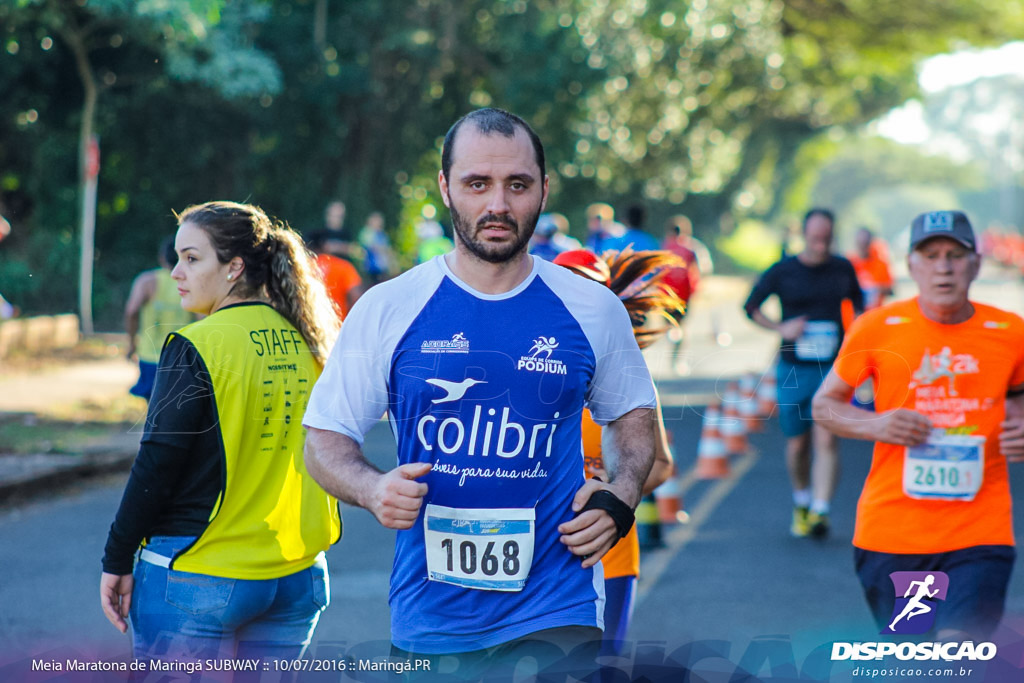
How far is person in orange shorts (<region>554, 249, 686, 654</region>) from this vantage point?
3861mm

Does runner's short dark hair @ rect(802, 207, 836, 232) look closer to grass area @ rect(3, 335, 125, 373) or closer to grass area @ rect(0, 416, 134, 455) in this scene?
grass area @ rect(0, 416, 134, 455)

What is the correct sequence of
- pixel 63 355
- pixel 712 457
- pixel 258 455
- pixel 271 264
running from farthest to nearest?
pixel 63 355 → pixel 712 457 → pixel 271 264 → pixel 258 455

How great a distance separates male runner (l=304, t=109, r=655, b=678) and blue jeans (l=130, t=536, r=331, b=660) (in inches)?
22.1

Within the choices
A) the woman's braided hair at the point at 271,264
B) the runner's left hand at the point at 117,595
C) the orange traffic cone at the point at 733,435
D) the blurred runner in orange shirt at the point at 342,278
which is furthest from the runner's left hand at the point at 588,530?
the orange traffic cone at the point at 733,435

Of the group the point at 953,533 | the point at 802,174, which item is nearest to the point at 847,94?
the point at 802,174

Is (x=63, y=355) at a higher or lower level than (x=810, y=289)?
lower

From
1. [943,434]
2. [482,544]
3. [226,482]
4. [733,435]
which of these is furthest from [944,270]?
[733,435]

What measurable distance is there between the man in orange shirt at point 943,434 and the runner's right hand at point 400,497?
203 centimetres

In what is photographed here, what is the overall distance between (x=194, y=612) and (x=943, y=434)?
8.24 ft

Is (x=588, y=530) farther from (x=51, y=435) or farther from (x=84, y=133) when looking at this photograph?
(x=84, y=133)

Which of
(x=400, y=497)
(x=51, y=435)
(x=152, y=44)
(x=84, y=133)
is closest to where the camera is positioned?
(x=400, y=497)

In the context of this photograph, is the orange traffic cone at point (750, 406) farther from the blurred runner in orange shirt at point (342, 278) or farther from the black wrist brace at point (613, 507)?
the black wrist brace at point (613, 507)

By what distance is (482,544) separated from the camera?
290 centimetres

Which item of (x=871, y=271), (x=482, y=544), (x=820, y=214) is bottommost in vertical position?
(x=482, y=544)
